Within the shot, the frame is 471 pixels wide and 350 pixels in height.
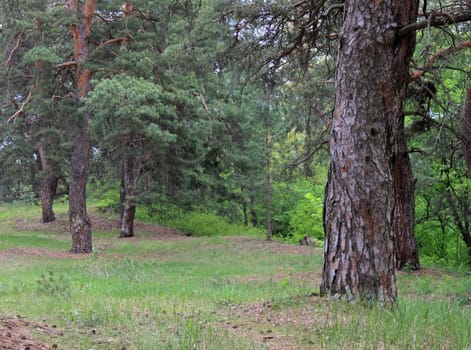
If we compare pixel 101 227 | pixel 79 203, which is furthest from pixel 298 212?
pixel 79 203

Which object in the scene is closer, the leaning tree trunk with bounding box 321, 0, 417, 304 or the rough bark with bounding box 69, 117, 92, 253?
the leaning tree trunk with bounding box 321, 0, 417, 304

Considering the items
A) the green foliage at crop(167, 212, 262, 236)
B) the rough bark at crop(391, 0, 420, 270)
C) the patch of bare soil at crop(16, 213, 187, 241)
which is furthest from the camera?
the green foliage at crop(167, 212, 262, 236)

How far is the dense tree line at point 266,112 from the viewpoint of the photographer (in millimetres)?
6221

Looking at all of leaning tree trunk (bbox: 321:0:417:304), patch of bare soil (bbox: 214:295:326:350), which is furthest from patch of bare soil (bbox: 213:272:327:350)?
leaning tree trunk (bbox: 321:0:417:304)

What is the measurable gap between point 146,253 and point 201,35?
8458mm

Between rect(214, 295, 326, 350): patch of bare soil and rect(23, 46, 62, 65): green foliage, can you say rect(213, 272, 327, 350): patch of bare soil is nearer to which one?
rect(214, 295, 326, 350): patch of bare soil

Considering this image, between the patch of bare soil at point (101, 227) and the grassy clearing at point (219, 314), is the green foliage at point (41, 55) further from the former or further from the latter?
the patch of bare soil at point (101, 227)

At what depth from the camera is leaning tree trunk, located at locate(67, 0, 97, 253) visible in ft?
60.4

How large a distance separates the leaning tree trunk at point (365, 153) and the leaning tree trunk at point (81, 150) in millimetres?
13666

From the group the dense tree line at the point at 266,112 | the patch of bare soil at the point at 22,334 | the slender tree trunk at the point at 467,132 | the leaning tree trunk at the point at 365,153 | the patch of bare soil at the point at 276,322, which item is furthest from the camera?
the slender tree trunk at the point at 467,132

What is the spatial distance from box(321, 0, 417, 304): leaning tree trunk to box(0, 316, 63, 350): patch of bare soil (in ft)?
10.2

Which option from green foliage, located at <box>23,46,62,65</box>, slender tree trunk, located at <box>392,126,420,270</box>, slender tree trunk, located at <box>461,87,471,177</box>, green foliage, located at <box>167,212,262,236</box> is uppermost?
green foliage, located at <box>23,46,62,65</box>

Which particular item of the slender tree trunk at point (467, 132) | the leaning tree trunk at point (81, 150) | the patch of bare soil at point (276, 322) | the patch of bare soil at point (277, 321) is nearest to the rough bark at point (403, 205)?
the slender tree trunk at point (467, 132)

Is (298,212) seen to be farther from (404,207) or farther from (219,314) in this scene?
(219,314)
